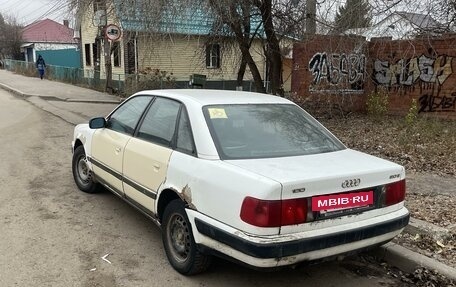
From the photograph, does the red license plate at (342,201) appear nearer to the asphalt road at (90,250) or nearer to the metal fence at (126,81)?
the asphalt road at (90,250)

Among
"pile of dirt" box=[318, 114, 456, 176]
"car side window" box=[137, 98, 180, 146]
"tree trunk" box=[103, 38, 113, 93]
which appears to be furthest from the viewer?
"tree trunk" box=[103, 38, 113, 93]

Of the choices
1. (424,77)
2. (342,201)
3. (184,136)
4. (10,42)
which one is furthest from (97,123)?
(10,42)

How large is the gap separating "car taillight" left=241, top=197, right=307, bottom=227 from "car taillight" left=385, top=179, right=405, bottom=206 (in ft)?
2.78

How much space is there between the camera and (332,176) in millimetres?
3213

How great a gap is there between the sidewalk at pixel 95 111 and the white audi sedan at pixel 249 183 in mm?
472

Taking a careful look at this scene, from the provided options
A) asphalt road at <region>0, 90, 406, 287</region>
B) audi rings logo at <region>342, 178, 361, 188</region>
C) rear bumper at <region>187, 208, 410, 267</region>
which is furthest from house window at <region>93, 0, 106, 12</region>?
audi rings logo at <region>342, 178, 361, 188</region>

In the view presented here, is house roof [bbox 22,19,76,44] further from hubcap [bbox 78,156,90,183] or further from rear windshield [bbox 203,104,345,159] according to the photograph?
rear windshield [bbox 203,104,345,159]

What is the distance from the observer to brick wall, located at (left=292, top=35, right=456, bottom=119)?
1172 cm

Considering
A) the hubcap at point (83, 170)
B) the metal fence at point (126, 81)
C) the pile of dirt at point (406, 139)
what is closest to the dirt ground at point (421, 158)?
the pile of dirt at point (406, 139)

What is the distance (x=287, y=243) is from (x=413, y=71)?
11.0 meters

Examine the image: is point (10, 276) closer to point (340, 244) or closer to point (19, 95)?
point (340, 244)

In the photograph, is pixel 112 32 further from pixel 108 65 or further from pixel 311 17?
pixel 311 17

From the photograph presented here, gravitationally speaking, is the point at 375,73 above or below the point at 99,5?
below

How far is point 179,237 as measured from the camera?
3.85 m
